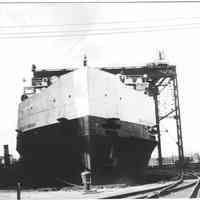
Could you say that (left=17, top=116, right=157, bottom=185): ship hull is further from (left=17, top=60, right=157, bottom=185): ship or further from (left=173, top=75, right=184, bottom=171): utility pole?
(left=173, top=75, right=184, bottom=171): utility pole

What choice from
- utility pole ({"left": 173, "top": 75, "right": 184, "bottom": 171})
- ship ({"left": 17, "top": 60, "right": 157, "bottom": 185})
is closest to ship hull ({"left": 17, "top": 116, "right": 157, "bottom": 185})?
ship ({"left": 17, "top": 60, "right": 157, "bottom": 185})

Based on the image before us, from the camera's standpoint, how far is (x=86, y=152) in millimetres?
11219

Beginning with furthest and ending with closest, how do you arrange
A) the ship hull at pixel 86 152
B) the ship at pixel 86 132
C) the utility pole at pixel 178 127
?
the utility pole at pixel 178 127, the ship at pixel 86 132, the ship hull at pixel 86 152

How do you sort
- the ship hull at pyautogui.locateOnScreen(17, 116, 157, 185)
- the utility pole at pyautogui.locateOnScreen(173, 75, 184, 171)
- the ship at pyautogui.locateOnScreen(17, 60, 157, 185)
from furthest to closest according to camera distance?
1. the utility pole at pyautogui.locateOnScreen(173, 75, 184, 171)
2. the ship at pyautogui.locateOnScreen(17, 60, 157, 185)
3. the ship hull at pyautogui.locateOnScreen(17, 116, 157, 185)

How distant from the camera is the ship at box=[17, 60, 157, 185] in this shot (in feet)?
37.7

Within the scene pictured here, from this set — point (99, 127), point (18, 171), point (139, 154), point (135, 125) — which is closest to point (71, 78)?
point (99, 127)

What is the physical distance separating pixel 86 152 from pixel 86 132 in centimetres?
72

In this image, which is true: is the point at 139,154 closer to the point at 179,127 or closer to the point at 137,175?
the point at 137,175

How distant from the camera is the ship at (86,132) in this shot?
37.7 ft

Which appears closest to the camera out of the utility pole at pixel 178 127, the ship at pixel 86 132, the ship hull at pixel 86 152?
the ship hull at pixel 86 152

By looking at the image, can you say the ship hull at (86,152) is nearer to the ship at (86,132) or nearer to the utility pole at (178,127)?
the ship at (86,132)

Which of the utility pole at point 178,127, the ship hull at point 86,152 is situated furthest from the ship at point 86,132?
the utility pole at point 178,127

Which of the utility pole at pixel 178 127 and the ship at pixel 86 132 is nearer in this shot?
the ship at pixel 86 132

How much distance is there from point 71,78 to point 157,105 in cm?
959
